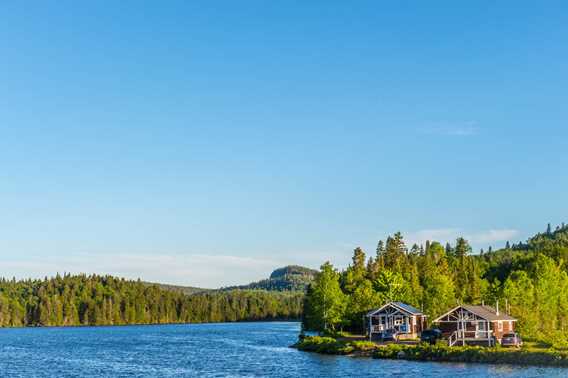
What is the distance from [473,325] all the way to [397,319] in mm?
16644

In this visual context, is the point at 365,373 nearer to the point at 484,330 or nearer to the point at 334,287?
the point at 484,330

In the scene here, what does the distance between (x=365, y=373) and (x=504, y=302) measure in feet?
142

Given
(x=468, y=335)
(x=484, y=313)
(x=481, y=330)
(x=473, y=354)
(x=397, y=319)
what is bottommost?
(x=473, y=354)

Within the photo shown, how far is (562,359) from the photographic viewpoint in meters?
76.4

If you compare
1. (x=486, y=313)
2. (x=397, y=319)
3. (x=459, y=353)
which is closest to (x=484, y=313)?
(x=486, y=313)

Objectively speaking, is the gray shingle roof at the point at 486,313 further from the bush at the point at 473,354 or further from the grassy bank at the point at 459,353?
the bush at the point at 473,354

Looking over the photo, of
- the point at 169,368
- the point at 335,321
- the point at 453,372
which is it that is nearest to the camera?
the point at 453,372

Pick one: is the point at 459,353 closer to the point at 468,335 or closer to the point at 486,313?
the point at 468,335

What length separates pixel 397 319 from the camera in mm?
110438

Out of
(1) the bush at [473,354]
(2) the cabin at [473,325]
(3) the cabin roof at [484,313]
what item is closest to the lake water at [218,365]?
(1) the bush at [473,354]

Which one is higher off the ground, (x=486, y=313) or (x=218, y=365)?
(x=486, y=313)

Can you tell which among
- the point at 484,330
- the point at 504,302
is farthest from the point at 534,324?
the point at 484,330

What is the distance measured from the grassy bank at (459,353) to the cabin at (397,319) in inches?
394

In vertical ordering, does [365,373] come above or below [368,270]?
below
